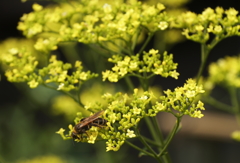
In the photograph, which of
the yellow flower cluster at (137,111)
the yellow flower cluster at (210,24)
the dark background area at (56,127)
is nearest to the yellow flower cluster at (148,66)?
the yellow flower cluster at (137,111)

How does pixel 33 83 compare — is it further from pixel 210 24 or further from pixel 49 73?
pixel 210 24

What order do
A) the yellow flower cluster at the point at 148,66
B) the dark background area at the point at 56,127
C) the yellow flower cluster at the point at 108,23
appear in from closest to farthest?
the yellow flower cluster at the point at 148,66 < the yellow flower cluster at the point at 108,23 < the dark background area at the point at 56,127

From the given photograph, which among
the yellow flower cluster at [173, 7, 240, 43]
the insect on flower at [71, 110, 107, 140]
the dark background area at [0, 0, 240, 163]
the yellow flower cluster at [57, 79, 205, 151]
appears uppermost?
the yellow flower cluster at [173, 7, 240, 43]

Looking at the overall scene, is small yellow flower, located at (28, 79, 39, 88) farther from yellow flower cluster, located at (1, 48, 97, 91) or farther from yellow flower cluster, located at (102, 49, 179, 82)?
yellow flower cluster, located at (102, 49, 179, 82)

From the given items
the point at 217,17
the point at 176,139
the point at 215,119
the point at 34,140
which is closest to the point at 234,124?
the point at 215,119

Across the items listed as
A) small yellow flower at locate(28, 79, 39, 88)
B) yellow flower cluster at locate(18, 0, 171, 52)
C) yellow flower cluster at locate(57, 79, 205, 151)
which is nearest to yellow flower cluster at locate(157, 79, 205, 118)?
yellow flower cluster at locate(57, 79, 205, 151)

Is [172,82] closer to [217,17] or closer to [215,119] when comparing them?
[215,119]

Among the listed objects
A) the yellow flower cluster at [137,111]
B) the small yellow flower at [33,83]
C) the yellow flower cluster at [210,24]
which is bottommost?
the small yellow flower at [33,83]

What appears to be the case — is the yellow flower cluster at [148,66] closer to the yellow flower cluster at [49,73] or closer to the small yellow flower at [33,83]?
the yellow flower cluster at [49,73]

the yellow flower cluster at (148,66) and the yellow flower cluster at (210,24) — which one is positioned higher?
the yellow flower cluster at (210,24)
